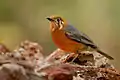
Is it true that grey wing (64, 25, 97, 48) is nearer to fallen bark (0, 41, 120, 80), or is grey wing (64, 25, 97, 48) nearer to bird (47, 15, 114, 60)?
bird (47, 15, 114, 60)

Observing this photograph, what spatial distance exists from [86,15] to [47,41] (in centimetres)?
94

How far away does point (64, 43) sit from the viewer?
3035mm

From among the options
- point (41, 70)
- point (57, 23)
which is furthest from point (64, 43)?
point (41, 70)

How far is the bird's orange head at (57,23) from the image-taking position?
2.97 metres

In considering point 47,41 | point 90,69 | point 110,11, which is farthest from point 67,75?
point 110,11

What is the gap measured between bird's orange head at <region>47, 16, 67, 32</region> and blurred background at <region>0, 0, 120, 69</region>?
2713 mm

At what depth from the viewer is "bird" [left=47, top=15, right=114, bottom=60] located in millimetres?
2998

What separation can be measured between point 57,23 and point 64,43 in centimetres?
13

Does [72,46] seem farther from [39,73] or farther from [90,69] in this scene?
[39,73]

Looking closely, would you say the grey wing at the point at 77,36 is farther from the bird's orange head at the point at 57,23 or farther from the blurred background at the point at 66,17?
the blurred background at the point at 66,17

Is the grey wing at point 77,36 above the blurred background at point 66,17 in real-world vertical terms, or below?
below

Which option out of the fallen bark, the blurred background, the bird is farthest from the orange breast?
the blurred background

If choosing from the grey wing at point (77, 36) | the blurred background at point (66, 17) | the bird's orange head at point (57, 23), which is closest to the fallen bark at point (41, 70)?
the bird's orange head at point (57, 23)

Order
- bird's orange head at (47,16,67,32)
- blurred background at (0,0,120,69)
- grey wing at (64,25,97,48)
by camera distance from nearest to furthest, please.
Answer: bird's orange head at (47,16,67,32) → grey wing at (64,25,97,48) → blurred background at (0,0,120,69)
